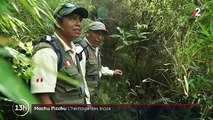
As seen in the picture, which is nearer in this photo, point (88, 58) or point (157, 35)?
point (88, 58)

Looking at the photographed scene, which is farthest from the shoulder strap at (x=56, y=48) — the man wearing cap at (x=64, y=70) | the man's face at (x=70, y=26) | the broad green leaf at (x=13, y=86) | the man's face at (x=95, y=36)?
the broad green leaf at (x=13, y=86)

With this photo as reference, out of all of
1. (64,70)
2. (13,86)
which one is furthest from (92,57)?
(13,86)

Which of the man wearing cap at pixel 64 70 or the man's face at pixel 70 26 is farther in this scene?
the man's face at pixel 70 26

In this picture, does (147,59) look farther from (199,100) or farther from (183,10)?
(199,100)

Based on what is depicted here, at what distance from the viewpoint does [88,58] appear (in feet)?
7.89

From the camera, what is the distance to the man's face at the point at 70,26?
5.73 feet

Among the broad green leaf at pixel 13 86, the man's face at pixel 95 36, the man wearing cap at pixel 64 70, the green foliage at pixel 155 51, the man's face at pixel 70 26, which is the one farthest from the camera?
the green foliage at pixel 155 51

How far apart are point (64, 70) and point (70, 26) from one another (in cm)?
25

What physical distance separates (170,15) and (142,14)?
42 centimetres

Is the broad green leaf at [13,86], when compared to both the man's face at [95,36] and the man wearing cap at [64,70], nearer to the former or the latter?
the man wearing cap at [64,70]

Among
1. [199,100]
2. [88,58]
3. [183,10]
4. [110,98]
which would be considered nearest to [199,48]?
[199,100]

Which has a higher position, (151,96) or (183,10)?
(183,10)

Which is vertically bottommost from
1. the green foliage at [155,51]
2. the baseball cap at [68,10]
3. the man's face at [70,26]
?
the green foliage at [155,51]

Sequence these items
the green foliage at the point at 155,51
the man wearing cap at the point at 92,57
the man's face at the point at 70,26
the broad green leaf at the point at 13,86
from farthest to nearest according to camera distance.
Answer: the green foliage at the point at 155,51 < the man wearing cap at the point at 92,57 < the man's face at the point at 70,26 < the broad green leaf at the point at 13,86
